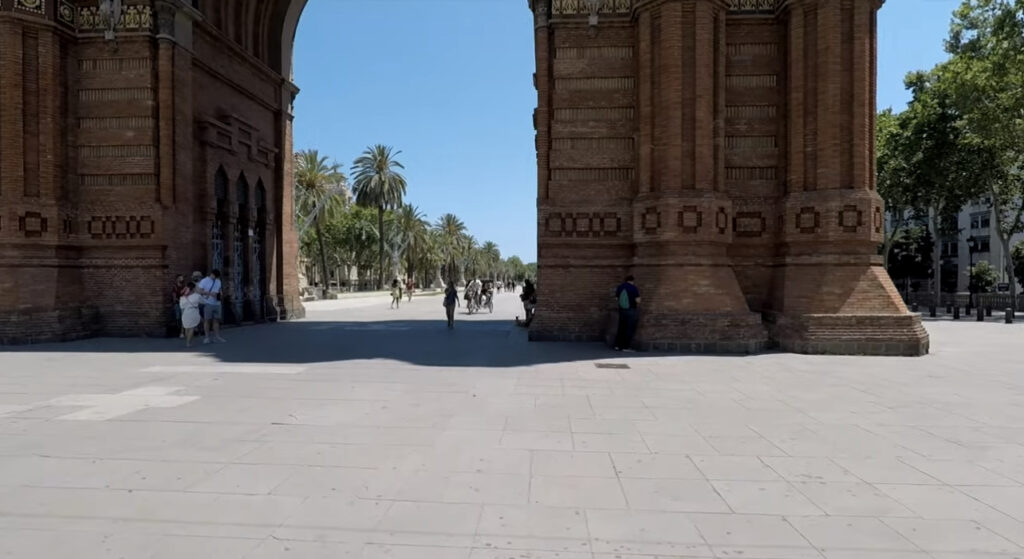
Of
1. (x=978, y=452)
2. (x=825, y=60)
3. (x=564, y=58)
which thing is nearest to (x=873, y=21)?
(x=825, y=60)

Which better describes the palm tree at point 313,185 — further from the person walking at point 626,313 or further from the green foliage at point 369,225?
Result: the person walking at point 626,313

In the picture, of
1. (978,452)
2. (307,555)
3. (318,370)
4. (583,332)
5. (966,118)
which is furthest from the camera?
(966,118)

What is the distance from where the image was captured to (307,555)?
11.5 feet

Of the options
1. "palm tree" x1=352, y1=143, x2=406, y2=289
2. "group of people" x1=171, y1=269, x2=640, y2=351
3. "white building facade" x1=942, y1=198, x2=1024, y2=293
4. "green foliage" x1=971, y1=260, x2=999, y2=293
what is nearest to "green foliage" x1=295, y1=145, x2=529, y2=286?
"palm tree" x1=352, y1=143, x2=406, y2=289

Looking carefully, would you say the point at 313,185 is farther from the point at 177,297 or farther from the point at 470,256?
the point at 470,256

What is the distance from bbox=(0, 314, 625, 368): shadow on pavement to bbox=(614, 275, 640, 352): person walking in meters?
0.40

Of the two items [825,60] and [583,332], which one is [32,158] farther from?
[825,60]

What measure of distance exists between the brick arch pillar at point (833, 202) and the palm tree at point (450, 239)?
78.2 metres

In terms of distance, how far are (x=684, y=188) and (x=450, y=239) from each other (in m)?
81.9

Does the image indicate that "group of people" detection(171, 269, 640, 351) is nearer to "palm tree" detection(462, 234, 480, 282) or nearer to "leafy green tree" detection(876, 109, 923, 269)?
"leafy green tree" detection(876, 109, 923, 269)

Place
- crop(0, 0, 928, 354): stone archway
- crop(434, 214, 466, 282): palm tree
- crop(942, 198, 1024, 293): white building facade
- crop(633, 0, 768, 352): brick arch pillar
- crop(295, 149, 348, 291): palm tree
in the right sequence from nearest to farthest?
1. crop(633, 0, 768, 352): brick arch pillar
2. crop(0, 0, 928, 354): stone archway
3. crop(295, 149, 348, 291): palm tree
4. crop(942, 198, 1024, 293): white building facade
5. crop(434, 214, 466, 282): palm tree

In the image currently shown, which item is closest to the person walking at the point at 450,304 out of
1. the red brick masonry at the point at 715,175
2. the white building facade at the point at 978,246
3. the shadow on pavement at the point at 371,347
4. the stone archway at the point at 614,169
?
the shadow on pavement at the point at 371,347

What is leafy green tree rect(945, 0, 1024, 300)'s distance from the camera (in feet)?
79.2

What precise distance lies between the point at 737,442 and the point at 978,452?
2148 mm
